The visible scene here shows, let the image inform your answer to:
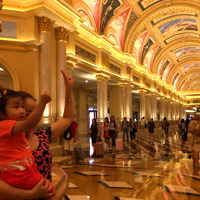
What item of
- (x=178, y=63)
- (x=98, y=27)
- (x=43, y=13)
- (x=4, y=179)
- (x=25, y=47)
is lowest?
(x=4, y=179)

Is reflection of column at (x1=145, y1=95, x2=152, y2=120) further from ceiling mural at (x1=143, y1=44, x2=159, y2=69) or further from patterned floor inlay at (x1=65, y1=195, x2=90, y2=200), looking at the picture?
patterned floor inlay at (x1=65, y1=195, x2=90, y2=200)

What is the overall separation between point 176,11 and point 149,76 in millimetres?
7371

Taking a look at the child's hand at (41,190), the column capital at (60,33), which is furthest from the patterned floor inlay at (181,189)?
the column capital at (60,33)

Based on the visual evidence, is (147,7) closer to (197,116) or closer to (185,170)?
(197,116)

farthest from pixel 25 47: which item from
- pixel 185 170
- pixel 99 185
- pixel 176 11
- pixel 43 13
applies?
pixel 176 11

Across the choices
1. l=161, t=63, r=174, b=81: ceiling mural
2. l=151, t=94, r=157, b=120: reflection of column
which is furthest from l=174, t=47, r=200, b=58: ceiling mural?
l=151, t=94, r=157, b=120: reflection of column

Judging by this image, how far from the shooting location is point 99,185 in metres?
4.33

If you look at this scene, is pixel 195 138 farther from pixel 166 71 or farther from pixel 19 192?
pixel 166 71

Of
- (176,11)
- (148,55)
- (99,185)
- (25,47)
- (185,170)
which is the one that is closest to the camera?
(99,185)

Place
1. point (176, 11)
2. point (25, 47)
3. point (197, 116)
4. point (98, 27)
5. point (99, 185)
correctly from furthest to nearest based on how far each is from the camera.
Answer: point (176, 11) < point (98, 27) < point (25, 47) < point (197, 116) < point (99, 185)

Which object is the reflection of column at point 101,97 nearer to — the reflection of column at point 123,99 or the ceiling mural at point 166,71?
the reflection of column at point 123,99

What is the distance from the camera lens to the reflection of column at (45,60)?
26.2 feet

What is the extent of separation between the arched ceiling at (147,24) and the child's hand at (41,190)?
10.5 metres

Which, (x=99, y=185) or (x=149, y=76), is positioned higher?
(x=149, y=76)
